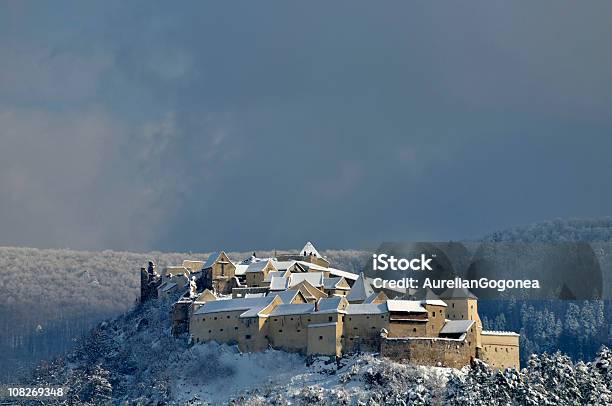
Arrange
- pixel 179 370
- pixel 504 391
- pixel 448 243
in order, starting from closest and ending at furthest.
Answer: pixel 504 391 < pixel 179 370 < pixel 448 243

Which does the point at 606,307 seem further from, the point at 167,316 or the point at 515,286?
the point at 167,316

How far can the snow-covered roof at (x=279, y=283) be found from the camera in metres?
147

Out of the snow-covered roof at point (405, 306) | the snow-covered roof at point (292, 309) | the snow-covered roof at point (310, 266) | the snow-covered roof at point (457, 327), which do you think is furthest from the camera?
the snow-covered roof at point (310, 266)

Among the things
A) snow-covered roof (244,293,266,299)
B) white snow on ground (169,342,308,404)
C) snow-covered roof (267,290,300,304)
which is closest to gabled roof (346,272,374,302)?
snow-covered roof (267,290,300,304)

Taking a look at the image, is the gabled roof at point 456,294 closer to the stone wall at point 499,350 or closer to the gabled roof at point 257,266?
the stone wall at point 499,350

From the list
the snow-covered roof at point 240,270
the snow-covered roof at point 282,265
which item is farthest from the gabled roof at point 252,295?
the snow-covered roof at point 282,265

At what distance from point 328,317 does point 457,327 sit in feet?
37.1

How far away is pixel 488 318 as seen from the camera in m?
187

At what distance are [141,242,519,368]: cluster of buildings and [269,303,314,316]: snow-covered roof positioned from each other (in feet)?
0.29

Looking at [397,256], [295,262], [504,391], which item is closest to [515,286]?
[397,256]

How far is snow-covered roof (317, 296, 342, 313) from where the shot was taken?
13575 centimetres

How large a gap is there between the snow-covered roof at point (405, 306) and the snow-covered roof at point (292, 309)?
7.41 m

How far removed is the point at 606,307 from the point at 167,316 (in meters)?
64.4

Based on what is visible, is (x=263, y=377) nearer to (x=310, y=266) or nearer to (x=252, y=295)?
(x=252, y=295)
